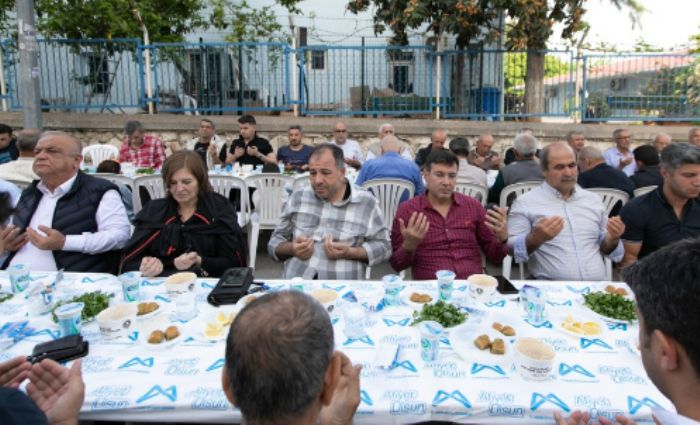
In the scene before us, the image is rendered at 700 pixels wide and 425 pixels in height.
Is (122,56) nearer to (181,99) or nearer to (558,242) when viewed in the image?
(181,99)

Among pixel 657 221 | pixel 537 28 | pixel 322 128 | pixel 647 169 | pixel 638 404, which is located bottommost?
pixel 638 404

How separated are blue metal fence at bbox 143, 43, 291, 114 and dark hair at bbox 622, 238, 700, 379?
916 centimetres

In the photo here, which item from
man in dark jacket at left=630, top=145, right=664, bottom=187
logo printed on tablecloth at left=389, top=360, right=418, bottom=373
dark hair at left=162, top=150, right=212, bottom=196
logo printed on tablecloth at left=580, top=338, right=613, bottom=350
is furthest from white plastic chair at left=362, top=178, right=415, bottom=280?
logo printed on tablecloth at left=389, top=360, right=418, bottom=373

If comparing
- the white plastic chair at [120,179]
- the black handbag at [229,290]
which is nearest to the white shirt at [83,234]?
the black handbag at [229,290]

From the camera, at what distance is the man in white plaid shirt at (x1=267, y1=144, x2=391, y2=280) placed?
3191 millimetres

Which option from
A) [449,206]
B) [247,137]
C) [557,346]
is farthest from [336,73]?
[557,346]

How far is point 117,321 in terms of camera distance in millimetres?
1979

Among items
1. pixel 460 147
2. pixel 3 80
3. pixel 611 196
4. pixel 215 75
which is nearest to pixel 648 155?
pixel 611 196

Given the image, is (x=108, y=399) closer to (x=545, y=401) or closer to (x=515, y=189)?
(x=545, y=401)

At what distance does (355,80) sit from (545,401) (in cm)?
958

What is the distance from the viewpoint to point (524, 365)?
168 centimetres

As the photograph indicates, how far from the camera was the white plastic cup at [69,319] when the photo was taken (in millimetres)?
1951

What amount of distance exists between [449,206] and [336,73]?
7560 millimetres

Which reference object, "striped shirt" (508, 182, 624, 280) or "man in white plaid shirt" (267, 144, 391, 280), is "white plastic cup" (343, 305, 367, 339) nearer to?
"man in white plaid shirt" (267, 144, 391, 280)
